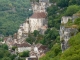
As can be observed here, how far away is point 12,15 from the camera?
10825 cm

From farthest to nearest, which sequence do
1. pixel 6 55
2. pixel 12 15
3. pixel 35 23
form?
pixel 12 15 < pixel 35 23 < pixel 6 55

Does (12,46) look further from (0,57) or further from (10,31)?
(10,31)

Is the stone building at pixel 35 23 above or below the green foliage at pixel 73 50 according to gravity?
below

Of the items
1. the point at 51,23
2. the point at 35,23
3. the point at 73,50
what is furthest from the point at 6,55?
the point at 73,50

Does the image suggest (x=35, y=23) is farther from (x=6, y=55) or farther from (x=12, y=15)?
(x=12, y=15)

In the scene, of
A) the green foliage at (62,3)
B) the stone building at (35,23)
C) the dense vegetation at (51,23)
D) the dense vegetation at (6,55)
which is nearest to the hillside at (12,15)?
the dense vegetation at (51,23)

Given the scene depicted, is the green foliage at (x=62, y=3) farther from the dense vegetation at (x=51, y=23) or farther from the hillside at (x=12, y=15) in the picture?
the hillside at (x=12, y=15)

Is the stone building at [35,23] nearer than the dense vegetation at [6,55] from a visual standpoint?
No

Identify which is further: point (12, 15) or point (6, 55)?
point (12, 15)

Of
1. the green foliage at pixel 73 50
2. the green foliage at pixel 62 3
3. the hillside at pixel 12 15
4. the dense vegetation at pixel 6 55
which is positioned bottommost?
the hillside at pixel 12 15

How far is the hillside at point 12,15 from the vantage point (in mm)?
92825

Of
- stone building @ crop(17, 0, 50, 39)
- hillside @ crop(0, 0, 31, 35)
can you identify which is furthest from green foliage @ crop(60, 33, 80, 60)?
hillside @ crop(0, 0, 31, 35)

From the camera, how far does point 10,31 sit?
292ft

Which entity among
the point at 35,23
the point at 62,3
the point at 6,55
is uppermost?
the point at 62,3
